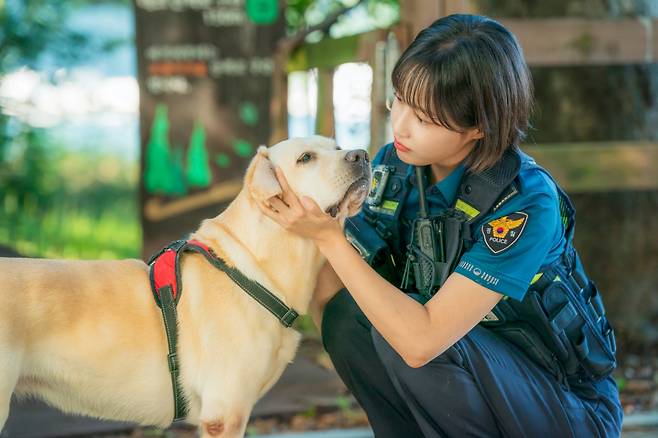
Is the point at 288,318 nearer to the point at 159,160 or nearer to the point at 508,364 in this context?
the point at 508,364

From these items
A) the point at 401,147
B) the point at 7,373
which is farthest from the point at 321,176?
the point at 7,373

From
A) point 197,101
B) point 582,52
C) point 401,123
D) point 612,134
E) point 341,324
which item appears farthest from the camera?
point 197,101

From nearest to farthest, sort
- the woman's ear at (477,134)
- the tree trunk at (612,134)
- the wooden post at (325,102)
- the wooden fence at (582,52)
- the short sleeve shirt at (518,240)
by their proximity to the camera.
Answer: the short sleeve shirt at (518,240) < the woman's ear at (477,134) < the wooden fence at (582,52) < the tree trunk at (612,134) < the wooden post at (325,102)

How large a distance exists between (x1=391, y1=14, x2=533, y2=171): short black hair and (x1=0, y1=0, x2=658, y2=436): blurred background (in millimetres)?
1222

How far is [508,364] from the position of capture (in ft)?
7.82

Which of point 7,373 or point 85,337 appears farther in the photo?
point 85,337

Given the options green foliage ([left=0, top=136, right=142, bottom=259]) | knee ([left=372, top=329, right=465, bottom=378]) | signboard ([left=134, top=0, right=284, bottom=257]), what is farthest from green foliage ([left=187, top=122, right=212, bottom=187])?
knee ([left=372, top=329, right=465, bottom=378])

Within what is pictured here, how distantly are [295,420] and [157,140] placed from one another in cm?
244

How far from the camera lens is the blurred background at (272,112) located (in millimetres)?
3680

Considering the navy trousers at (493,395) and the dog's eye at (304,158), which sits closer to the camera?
the navy trousers at (493,395)

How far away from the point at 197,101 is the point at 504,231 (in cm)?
344

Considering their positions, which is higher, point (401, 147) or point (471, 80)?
point (471, 80)

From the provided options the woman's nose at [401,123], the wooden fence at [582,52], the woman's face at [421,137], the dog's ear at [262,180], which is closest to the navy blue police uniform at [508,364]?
the woman's face at [421,137]

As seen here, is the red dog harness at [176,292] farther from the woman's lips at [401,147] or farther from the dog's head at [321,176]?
the woman's lips at [401,147]
